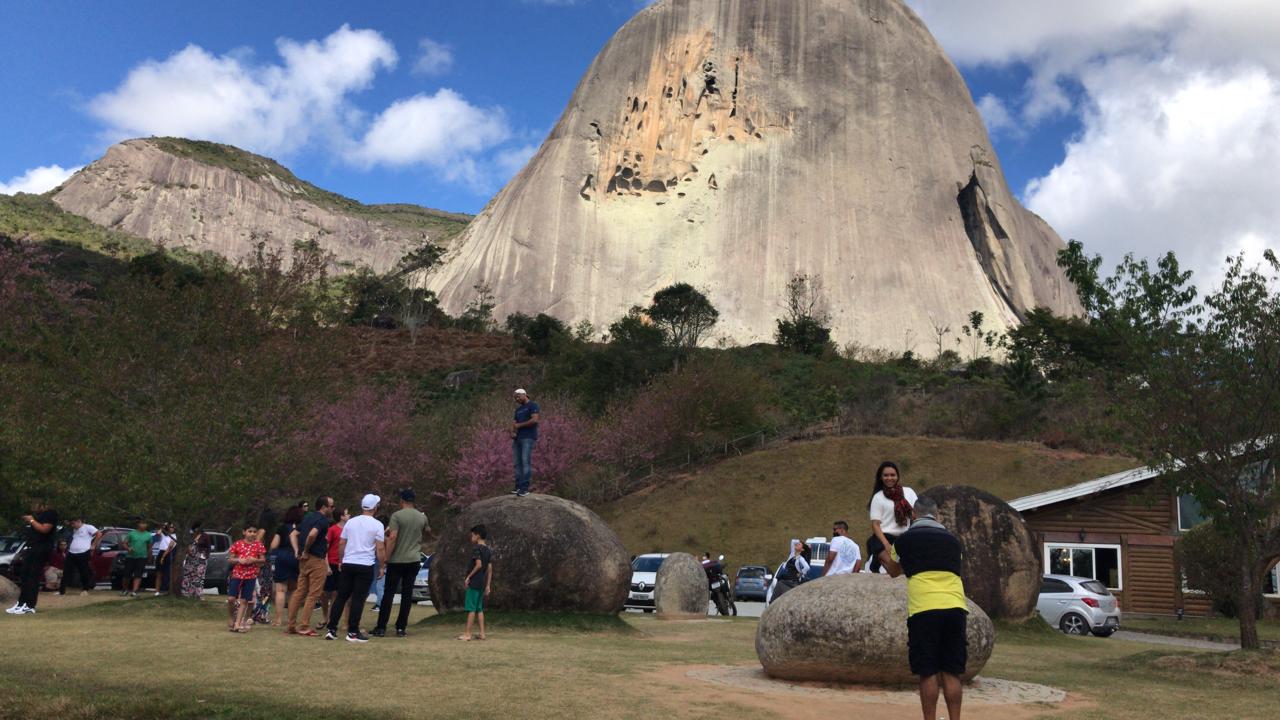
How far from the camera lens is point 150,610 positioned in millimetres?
15133

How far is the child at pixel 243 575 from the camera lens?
518 inches

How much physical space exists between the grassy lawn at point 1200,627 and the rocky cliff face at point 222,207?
121 m

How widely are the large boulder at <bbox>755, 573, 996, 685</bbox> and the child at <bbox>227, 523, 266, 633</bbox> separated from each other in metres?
6.95

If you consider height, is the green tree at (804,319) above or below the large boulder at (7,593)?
above

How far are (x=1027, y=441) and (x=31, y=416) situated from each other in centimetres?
4337

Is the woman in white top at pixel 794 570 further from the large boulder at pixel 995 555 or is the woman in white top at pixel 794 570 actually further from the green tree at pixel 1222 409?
the green tree at pixel 1222 409

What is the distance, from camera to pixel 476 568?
13.0 m

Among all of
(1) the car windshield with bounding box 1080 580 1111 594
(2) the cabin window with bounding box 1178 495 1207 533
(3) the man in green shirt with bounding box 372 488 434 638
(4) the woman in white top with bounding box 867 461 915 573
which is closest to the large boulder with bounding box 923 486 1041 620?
(1) the car windshield with bounding box 1080 580 1111 594

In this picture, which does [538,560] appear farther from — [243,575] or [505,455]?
[505,455]

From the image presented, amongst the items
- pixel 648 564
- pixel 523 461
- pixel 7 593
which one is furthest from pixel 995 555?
pixel 7 593

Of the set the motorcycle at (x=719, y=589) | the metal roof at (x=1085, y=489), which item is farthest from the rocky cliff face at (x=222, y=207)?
the motorcycle at (x=719, y=589)

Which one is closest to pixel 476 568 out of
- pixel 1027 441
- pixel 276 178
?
pixel 1027 441

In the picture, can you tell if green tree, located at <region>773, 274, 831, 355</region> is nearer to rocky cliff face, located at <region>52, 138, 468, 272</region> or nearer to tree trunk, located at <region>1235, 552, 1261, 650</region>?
tree trunk, located at <region>1235, 552, 1261, 650</region>

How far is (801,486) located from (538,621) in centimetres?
3362
